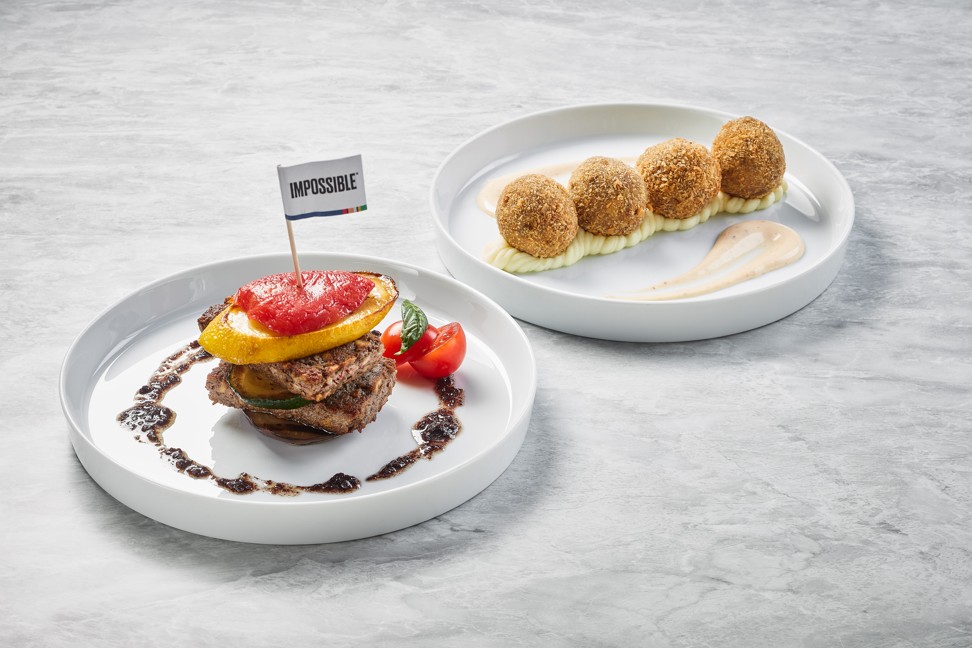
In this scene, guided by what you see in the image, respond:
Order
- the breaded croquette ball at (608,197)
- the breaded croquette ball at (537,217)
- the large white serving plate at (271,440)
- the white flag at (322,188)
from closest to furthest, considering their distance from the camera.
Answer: the large white serving plate at (271,440)
the white flag at (322,188)
the breaded croquette ball at (537,217)
the breaded croquette ball at (608,197)

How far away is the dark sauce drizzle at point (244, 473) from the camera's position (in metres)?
3.52

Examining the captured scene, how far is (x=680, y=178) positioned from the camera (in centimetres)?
513

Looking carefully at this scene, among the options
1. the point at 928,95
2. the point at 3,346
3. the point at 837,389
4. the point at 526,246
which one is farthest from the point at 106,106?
the point at 928,95

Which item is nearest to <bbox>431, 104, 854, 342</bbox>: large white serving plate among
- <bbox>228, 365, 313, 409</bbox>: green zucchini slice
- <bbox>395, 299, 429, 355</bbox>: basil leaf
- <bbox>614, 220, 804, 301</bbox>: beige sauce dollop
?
<bbox>614, 220, 804, 301</bbox>: beige sauce dollop

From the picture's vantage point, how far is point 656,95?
6.81m

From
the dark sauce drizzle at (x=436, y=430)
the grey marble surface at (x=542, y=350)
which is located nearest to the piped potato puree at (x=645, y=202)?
the grey marble surface at (x=542, y=350)

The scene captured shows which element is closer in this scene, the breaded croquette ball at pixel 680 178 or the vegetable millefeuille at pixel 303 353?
the vegetable millefeuille at pixel 303 353

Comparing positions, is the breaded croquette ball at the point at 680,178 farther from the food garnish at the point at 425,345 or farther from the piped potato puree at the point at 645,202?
the food garnish at the point at 425,345

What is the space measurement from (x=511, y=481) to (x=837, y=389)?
1.51 meters

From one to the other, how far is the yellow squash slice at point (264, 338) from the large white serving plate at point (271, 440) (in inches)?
16.6

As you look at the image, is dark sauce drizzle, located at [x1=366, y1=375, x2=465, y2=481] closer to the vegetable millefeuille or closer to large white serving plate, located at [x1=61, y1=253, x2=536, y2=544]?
large white serving plate, located at [x1=61, y1=253, x2=536, y2=544]

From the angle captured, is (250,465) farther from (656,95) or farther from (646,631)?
(656,95)

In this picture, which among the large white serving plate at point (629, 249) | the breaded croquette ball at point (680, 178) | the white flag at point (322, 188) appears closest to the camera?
the white flag at point (322, 188)

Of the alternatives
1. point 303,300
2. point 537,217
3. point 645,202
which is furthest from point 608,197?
point 303,300
